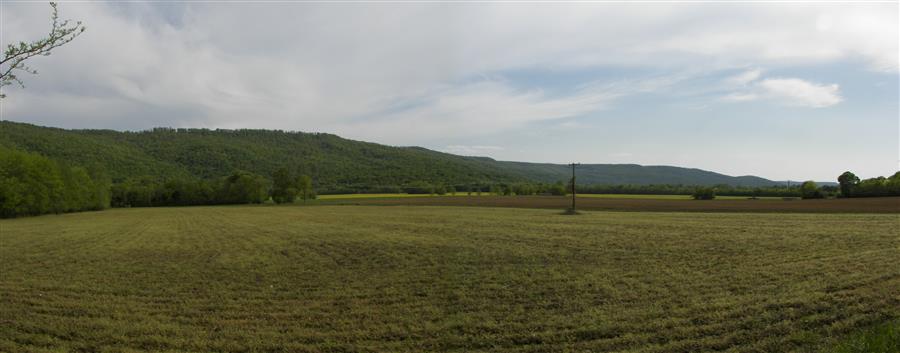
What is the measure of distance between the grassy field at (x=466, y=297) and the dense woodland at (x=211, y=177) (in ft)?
204

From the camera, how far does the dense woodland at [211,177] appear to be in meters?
69.4

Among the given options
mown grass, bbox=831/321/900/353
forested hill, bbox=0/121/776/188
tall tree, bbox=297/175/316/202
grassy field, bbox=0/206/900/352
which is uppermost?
forested hill, bbox=0/121/776/188

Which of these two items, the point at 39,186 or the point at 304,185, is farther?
the point at 304,185

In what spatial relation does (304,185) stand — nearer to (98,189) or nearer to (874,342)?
(98,189)

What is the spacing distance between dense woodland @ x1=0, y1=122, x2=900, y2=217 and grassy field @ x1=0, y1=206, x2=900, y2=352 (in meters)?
62.3

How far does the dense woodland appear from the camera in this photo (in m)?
69.4

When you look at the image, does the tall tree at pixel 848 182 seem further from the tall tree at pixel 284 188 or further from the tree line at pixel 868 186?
the tall tree at pixel 284 188

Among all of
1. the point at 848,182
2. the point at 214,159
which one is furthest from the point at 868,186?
the point at 214,159

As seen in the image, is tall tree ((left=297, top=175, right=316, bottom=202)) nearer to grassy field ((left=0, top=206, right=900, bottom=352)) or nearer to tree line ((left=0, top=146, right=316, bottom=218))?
tree line ((left=0, top=146, right=316, bottom=218))

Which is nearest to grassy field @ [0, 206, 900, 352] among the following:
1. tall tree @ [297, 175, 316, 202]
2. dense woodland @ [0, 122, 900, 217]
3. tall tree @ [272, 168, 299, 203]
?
dense woodland @ [0, 122, 900, 217]

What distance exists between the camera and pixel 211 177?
148m

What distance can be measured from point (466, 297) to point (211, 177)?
507ft

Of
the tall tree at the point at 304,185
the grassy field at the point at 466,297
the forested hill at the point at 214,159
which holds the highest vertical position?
the forested hill at the point at 214,159

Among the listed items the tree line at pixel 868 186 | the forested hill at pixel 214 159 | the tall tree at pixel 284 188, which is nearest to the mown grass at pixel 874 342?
the tree line at pixel 868 186
